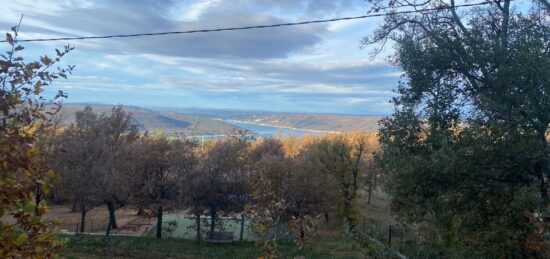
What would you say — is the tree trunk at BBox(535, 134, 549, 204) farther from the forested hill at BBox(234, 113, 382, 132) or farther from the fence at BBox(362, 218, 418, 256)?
the forested hill at BBox(234, 113, 382, 132)

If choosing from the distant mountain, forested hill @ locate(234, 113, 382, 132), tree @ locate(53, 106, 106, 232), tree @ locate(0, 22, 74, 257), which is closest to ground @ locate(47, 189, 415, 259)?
tree @ locate(53, 106, 106, 232)

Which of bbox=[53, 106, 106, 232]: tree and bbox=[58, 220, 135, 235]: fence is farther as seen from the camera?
bbox=[58, 220, 135, 235]: fence

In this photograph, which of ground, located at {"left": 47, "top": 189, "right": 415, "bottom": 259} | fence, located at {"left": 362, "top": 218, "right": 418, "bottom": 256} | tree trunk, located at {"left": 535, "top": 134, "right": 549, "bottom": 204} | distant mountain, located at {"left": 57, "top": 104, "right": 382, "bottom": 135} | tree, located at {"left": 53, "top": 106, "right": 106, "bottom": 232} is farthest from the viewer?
distant mountain, located at {"left": 57, "top": 104, "right": 382, "bottom": 135}

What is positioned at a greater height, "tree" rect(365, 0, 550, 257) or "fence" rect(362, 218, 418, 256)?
"tree" rect(365, 0, 550, 257)

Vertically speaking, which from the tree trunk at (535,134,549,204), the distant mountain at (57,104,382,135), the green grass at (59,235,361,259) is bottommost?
the green grass at (59,235,361,259)

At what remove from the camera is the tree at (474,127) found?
1023 cm

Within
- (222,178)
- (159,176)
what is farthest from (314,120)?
Result: (159,176)

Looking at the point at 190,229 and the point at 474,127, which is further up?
the point at 474,127

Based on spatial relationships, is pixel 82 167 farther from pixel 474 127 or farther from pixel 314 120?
pixel 314 120

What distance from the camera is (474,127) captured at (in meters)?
10.6

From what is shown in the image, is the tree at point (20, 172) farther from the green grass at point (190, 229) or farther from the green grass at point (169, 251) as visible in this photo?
the green grass at point (190, 229)

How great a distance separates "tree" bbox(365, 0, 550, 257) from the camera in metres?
10.2

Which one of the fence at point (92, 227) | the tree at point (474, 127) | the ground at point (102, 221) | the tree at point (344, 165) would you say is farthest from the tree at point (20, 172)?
the tree at point (344, 165)

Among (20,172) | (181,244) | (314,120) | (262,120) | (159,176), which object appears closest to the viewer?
(20,172)
